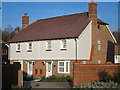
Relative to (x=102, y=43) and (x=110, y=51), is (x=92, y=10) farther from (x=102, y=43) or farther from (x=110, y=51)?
(x=110, y=51)

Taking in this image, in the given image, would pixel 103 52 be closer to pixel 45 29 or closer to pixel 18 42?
pixel 45 29

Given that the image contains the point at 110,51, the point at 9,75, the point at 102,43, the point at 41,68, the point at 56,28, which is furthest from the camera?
the point at 110,51

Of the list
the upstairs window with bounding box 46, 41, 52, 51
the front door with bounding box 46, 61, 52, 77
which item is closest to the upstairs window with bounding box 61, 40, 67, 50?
the upstairs window with bounding box 46, 41, 52, 51

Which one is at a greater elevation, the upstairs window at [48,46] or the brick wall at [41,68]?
the upstairs window at [48,46]

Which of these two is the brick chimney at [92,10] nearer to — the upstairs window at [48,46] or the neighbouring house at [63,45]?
the neighbouring house at [63,45]

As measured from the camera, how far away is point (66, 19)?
34.9m

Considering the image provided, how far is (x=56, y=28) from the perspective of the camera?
3362 cm

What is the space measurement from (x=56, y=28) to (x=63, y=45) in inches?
163

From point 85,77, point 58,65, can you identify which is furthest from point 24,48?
point 85,77

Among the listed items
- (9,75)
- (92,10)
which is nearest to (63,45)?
(92,10)

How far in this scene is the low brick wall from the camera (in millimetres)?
18359

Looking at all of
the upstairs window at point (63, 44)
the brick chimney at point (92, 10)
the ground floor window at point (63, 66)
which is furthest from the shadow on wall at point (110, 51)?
the ground floor window at point (63, 66)

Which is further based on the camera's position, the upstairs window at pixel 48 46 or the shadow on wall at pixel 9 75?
the upstairs window at pixel 48 46

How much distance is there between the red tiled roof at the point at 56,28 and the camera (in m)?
30.7
